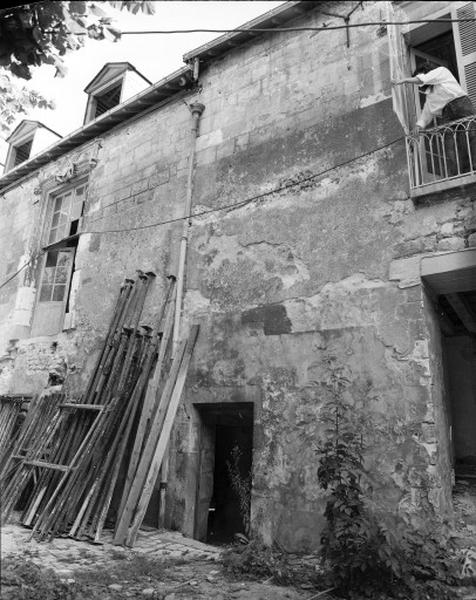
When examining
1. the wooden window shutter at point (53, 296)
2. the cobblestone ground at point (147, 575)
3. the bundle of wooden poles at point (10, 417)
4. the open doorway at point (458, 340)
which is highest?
the wooden window shutter at point (53, 296)

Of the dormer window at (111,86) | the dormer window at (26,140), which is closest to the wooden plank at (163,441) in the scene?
the dormer window at (111,86)

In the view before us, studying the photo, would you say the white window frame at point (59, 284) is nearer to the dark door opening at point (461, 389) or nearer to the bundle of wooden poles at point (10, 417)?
the bundle of wooden poles at point (10, 417)

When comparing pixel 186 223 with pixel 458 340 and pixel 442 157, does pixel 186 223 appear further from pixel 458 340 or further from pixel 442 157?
pixel 458 340

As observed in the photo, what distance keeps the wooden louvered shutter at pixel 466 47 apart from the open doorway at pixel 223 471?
13.8 ft

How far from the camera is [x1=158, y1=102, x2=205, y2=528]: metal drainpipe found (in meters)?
5.66

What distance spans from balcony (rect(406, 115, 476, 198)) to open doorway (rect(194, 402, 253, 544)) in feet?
10.1

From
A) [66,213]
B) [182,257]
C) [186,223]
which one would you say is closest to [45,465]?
[182,257]

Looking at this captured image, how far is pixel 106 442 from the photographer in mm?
5410

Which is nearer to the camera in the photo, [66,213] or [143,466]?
[143,466]

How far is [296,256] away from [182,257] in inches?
69.2

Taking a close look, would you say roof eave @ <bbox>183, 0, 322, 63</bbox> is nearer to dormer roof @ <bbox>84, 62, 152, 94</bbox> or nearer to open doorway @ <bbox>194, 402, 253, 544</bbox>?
dormer roof @ <bbox>84, 62, 152, 94</bbox>

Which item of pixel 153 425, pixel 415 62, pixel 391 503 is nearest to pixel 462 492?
pixel 391 503

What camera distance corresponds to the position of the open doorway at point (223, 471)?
18.3 ft

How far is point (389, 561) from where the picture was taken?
3350mm
